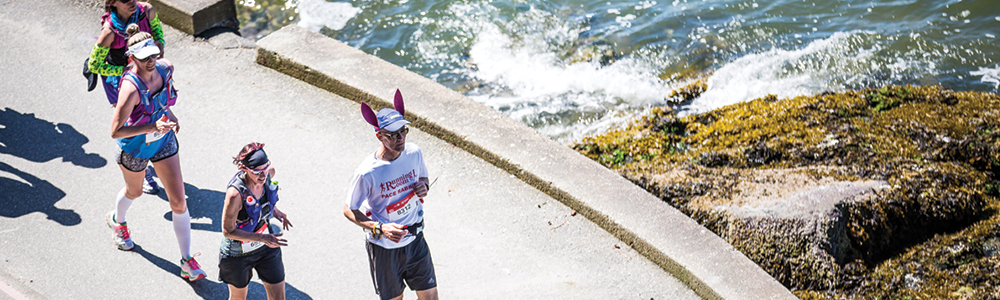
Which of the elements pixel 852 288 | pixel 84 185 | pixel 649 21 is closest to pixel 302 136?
pixel 84 185

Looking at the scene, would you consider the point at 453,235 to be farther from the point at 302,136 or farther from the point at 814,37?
the point at 814,37

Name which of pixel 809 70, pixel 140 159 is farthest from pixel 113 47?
pixel 809 70

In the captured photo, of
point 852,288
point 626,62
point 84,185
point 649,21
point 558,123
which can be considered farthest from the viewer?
point 649,21

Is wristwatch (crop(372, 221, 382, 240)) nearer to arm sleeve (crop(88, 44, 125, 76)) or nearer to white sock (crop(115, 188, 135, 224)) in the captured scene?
white sock (crop(115, 188, 135, 224))

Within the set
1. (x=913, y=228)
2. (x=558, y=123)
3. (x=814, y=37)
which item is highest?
(x=913, y=228)

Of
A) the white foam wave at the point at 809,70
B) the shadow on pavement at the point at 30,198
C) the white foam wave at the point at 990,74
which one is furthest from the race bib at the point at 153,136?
the white foam wave at the point at 990,74

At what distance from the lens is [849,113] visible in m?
6.71

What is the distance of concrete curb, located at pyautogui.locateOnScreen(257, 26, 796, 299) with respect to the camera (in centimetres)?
486

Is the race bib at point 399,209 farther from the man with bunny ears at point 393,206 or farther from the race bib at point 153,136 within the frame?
the race bib at point 153,136

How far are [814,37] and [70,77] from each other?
9.11 meters

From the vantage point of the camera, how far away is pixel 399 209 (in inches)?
159

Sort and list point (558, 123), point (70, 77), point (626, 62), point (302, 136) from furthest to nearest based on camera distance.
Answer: point (626, 62)
point (558, 123)
point (70, 77)
point (302, 136)

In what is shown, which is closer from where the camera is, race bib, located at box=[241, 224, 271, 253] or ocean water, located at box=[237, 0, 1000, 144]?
A: race bib, located at box=[241, 224, 271, 253]

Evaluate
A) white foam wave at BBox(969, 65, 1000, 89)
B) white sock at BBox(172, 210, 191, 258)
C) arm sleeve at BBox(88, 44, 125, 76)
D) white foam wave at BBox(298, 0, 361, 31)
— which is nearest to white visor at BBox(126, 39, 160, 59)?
arm sleeve at BBox(88, 44, 125, 76)
